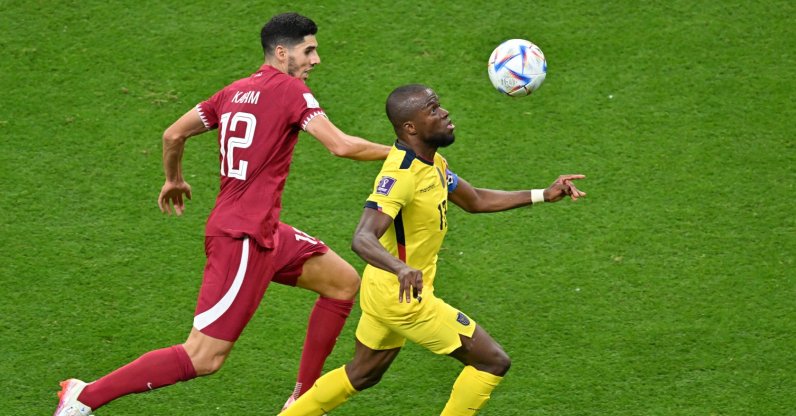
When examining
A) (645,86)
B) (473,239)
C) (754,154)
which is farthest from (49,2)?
(754,154)

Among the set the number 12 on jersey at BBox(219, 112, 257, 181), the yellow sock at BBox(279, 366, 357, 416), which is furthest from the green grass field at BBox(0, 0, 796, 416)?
the number 12 on jersey at BBox(219, 112, 257, 181)

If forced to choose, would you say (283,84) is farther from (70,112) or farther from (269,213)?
(70,112)

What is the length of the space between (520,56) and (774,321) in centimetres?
231

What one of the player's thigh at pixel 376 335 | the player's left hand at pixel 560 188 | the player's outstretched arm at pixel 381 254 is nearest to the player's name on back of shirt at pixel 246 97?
the player's outstretched arm at pixel 381 254

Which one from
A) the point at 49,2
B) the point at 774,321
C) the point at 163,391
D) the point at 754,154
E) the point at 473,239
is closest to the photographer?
the point at 163,391

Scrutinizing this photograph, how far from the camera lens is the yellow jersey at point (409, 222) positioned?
20.3 ft

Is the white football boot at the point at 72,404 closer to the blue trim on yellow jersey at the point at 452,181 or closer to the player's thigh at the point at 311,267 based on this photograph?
the player's thigh at the point at 311,267

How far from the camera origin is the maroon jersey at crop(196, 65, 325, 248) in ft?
21.3

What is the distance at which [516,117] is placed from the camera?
953cm

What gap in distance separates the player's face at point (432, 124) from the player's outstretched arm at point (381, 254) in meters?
0.51

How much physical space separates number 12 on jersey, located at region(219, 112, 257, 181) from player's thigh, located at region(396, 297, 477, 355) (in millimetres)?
1174

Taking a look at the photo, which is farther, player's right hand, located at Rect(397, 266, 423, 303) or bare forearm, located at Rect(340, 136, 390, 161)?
bare forearm, located at Rect(340, 136, 390, 161)

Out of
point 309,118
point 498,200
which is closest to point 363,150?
point 309,118

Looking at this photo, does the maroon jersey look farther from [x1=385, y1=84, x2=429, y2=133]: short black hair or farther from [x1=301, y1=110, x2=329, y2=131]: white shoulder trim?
[x1=385, y1=84, x2=429, y2=133]: short black hair
